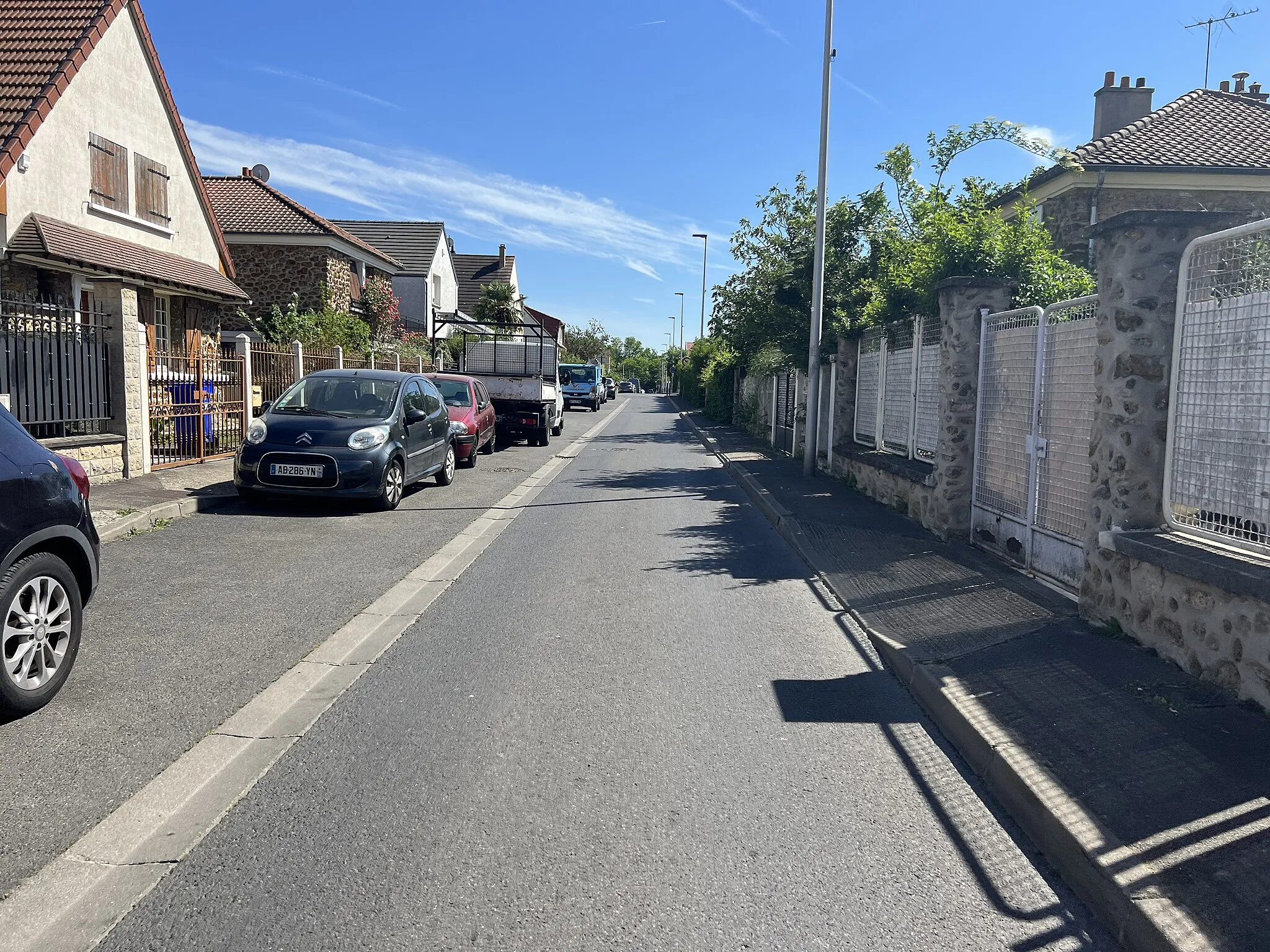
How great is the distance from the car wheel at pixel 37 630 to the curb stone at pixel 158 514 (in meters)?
3.91

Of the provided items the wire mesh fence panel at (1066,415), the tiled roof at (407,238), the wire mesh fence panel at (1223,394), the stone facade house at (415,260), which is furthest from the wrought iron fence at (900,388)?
the tiled roof at (407,238)

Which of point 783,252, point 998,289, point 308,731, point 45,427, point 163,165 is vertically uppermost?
point 163,165

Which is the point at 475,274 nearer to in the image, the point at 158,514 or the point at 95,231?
the point at 95,231

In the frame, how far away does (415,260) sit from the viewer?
47.1 meters

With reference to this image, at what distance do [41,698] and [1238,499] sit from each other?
5973mm

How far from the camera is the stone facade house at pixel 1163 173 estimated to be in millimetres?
22172

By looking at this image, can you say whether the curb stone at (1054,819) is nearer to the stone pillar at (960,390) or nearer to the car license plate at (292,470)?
the stone pillar at (960,390)

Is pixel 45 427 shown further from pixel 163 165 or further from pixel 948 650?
pixel 163 165

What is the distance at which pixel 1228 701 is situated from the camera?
184 inches

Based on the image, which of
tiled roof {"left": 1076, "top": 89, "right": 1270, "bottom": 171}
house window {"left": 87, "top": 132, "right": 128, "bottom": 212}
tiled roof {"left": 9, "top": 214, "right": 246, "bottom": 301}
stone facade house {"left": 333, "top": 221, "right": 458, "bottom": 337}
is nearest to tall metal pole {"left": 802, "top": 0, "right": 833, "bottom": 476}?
tiled roof {"left": 1076, "top": 89, "right": 1270, "bottom": 171}

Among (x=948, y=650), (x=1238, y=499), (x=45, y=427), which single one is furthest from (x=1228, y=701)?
(x=45, y=427)

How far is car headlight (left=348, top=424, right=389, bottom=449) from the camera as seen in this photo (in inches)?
454

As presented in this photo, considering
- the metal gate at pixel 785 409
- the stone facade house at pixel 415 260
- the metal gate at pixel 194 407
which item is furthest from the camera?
the stone facade house at pixel 415 260

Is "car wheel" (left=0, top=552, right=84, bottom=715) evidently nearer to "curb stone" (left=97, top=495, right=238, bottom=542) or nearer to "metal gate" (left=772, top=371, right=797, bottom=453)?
"curb stone" (left=97, top=495, right=238, bottom=542)
